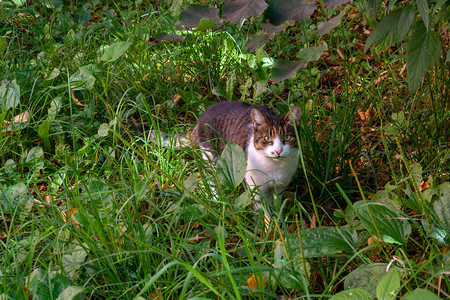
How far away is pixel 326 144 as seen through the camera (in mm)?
2963

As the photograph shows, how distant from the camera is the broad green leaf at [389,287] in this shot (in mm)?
1309

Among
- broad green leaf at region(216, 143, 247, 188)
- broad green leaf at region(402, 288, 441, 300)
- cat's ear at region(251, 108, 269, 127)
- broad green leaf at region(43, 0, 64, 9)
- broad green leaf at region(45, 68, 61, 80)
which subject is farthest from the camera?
broad green leaf at region(43, 0, 64, 9)

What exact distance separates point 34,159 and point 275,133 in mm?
1475

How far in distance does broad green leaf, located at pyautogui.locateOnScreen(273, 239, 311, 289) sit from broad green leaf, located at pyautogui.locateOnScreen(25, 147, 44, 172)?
5.58ft

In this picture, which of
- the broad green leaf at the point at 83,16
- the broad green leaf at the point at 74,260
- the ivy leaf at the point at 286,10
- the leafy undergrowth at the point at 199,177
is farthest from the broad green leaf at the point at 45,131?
the ivy leaf at the point at 286,10

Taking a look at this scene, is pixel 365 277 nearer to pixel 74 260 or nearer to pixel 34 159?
pixel 74 260

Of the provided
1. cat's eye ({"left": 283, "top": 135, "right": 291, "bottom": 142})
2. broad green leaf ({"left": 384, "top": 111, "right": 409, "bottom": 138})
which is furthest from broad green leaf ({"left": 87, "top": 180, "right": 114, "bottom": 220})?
broad green leaf ({"left": 384, "top": 111, "right": 409, "bottom": 138})

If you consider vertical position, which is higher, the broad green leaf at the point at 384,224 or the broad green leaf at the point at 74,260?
the broad green leaf at the point at 384,224

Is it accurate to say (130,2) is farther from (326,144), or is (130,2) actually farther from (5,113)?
(326,144)

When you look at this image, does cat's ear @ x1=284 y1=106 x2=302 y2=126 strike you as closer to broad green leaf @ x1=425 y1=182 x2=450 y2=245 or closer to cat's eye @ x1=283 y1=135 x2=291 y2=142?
cat's eye @ x1=283 y1=135 x2=291 y2=142

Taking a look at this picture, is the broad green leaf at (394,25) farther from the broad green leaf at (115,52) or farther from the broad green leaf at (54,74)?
the broad green leaf at (54,74)

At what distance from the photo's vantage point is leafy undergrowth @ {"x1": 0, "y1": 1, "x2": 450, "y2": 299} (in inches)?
70.4

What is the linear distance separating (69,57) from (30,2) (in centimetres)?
207

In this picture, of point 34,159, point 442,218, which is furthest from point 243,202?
point 34,159
